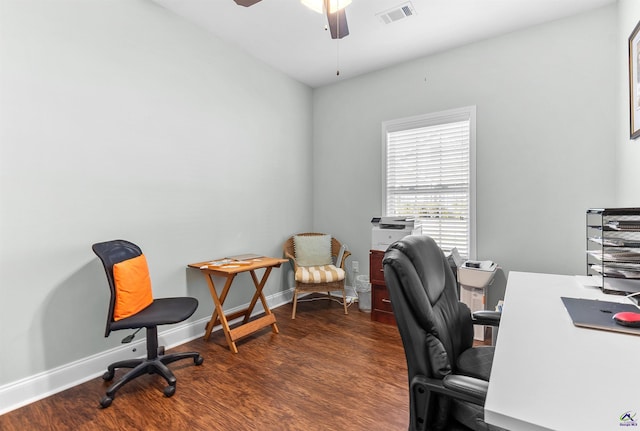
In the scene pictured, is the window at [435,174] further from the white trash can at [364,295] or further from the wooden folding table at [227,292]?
the wooden folding table at [227,292]

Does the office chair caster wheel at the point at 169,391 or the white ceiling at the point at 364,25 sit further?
the white ceiling at the point at 364,25

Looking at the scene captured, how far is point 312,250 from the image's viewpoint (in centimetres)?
384

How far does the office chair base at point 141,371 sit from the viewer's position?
1924 mm

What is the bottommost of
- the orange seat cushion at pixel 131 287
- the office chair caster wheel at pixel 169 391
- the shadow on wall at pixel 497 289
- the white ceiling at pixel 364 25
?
the office chair caster wheel at pixel 169 391

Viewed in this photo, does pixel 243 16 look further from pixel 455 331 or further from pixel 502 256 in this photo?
pixel 502 256

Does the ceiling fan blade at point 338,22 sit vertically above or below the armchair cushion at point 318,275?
above

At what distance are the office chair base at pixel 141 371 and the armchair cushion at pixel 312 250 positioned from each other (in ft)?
5.71

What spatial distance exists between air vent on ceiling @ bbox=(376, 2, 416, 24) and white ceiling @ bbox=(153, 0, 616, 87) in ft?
0.12

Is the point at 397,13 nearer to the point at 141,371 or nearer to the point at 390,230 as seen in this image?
the point at 390,230

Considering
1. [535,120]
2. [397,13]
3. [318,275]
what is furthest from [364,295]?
[397,13]

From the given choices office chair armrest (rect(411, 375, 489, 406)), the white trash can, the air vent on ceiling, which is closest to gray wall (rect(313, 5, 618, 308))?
the air vent on ceiling

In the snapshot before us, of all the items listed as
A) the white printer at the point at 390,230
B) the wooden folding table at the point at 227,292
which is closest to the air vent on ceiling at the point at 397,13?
the white printer at the point at 390,230

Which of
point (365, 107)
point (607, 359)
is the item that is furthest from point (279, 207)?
point (607, 359)

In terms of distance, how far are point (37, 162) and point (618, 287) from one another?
3414 millimetres
